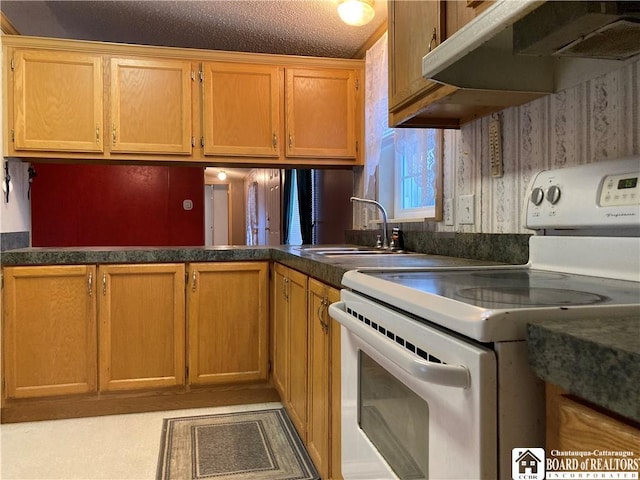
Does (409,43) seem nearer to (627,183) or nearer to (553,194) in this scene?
(553,194)

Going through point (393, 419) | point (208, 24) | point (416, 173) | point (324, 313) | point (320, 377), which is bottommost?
point (320, 377)

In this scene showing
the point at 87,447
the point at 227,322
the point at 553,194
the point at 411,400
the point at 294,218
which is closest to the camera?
the point at 411,400

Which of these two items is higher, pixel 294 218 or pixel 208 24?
pixel 208 24

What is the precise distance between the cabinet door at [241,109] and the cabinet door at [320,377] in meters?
1.40

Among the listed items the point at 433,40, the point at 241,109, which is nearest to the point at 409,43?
the point at 433,40

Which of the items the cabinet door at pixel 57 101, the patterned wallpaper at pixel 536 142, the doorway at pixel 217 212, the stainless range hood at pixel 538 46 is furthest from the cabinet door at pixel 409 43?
the doorway at pixel 217 212

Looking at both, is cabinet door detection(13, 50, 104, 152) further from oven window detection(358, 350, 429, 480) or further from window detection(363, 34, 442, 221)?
oven window detection(358, 350, 429, 480)

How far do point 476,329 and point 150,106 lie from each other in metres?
2.67

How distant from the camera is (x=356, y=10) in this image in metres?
2.26

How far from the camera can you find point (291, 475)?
1.99 m

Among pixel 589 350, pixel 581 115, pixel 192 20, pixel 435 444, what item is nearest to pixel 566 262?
pixel 581 115

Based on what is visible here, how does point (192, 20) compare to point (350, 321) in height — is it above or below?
above

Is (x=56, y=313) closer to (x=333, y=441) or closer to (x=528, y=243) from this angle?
(x=333, y=441)

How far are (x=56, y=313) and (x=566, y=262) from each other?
2387mm
